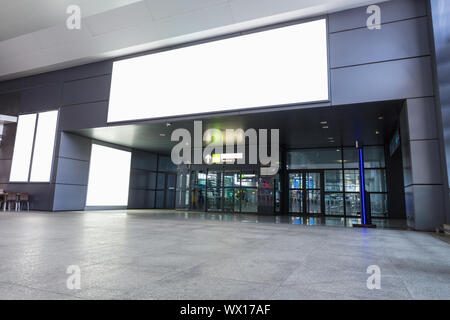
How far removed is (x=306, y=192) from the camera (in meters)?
16.2

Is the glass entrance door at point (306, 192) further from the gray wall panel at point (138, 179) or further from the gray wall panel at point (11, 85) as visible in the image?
the gray wall panel at point (11, 85)

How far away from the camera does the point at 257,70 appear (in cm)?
1009

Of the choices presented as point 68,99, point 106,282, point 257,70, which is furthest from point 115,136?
point 106,282

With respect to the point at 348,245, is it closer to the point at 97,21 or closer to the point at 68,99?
the point at 97,21

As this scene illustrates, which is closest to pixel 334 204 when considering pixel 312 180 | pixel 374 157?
pixel 312 180

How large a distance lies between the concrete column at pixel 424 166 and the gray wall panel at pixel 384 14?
2.72 meters

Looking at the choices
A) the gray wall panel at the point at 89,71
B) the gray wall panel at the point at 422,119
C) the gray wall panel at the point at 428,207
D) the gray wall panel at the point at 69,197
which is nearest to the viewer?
the gray wall panel at the point at 428,207

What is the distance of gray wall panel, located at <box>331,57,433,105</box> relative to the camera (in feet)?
26.7

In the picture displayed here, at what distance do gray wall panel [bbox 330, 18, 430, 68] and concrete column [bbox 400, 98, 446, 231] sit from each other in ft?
5.21

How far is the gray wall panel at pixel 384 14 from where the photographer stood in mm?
8430

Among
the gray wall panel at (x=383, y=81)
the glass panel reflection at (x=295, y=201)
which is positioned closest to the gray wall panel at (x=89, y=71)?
the gray wall panel at (x=383, y=81)

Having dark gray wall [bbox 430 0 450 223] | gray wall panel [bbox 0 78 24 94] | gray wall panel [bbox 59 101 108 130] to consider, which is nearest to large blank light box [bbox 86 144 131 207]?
gray wall panel [bbox 59 101 108 130]

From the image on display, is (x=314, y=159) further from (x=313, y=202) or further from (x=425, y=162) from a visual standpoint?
(x=425, y=162)
